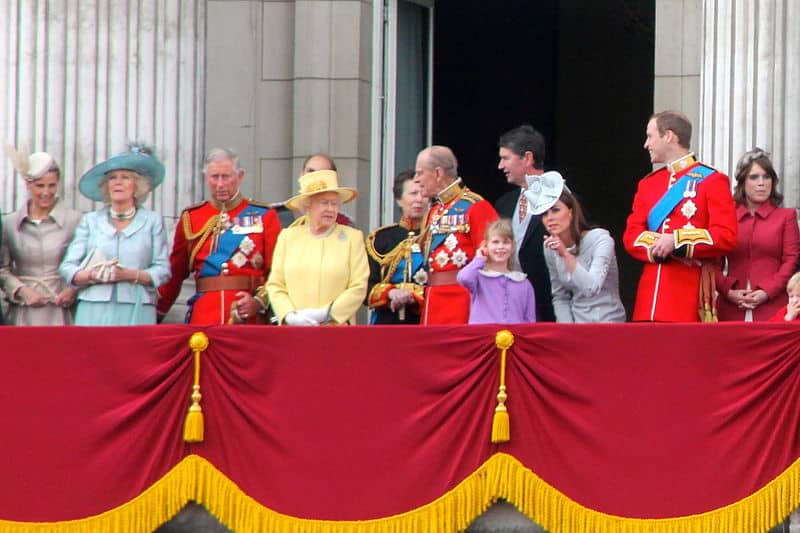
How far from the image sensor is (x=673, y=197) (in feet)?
43.9

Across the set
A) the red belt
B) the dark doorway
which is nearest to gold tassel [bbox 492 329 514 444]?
the red belt

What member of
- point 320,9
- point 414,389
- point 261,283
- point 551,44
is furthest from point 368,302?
point 551,44

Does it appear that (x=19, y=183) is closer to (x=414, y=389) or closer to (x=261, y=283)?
(x=261, y=283)

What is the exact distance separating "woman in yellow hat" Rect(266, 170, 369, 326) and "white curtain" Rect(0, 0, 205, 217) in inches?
72.4

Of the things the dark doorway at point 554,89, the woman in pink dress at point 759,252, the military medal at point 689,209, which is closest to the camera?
the military medal at point 689,209

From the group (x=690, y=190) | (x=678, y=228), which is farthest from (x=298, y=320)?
(x=690, y=190)

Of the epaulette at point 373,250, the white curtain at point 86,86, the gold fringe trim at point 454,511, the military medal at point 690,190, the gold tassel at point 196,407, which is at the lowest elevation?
the gold fringe trim at point 454,511

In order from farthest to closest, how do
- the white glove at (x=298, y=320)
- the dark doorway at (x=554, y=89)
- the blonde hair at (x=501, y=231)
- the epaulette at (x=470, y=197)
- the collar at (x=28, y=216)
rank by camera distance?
the dark doorway at (x=554, y=89), the collar at (x=28, y=216), the epaulette at (x=470, y=197), the white glove at (x=298, y=320), the blonde hair at (x=501, y=231)

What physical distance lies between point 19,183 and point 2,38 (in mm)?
969

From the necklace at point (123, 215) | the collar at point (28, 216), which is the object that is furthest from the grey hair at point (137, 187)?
the collar at point (28, 216)

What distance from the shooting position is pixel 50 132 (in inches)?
598

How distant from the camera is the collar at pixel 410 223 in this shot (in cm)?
1451

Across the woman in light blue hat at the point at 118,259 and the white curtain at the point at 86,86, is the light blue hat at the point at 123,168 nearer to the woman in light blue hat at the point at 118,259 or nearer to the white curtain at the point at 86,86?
the woman in light blue hat at the point at 118,259

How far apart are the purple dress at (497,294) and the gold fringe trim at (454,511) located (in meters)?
0.92
